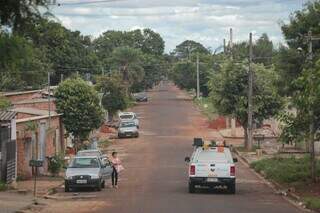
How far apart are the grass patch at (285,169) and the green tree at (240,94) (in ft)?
39.2

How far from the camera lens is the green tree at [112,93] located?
8538 centimetres

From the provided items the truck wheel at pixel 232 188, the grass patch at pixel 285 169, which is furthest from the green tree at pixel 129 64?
the truck wheel at pixel 232 188

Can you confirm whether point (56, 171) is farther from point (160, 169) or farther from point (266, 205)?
point (266, 205)

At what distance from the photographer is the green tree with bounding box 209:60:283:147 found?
56594 millimetres

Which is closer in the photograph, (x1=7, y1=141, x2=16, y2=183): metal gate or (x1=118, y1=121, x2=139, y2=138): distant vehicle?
(x1=7, y1=141, x2=16, y2=183): metal gate

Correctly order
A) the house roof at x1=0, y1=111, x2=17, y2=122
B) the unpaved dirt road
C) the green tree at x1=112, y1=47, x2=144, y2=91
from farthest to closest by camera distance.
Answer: the green tree at x1=112, y1=47, x2=144, y2=91 → the house roof at x1=0, y1=111, x2=17, y2=122 → the unpaved dirt road

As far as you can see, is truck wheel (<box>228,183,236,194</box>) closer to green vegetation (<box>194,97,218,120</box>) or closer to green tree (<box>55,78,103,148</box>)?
green tree (<box>55,78,103,148</box>)

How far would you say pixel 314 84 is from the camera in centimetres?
2292

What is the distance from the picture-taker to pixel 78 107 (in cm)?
5081

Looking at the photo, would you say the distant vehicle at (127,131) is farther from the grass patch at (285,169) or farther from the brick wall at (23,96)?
the grass patch at (285,169)

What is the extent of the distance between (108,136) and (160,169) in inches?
1220

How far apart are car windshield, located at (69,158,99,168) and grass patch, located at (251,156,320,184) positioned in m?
8.70

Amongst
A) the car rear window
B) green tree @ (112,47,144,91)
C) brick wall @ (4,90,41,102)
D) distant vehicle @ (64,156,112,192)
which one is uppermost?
green tree @ (112,47,144,91)

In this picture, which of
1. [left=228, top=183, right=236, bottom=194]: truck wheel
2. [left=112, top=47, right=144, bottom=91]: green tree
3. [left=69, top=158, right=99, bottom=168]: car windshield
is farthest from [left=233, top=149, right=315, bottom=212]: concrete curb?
[left=112, top=47, right=144, bottom=91]: green tree
